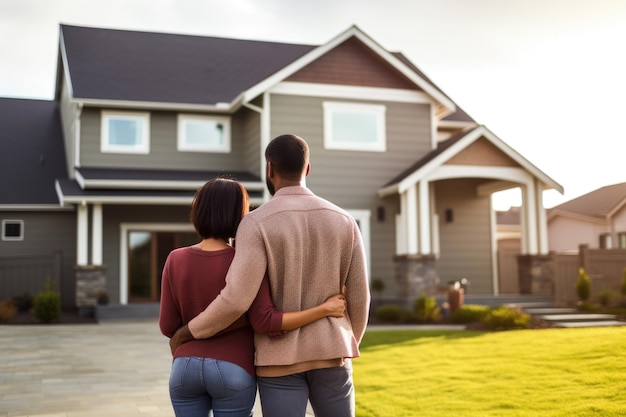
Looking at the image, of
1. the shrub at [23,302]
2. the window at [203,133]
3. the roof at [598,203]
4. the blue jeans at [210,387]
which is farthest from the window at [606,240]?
the blue jeans at [210,387]

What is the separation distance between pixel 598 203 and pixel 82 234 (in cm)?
1900

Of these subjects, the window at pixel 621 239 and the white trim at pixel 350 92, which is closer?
the white trim at pixel 350 92

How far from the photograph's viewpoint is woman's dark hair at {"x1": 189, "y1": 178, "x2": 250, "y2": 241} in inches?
120

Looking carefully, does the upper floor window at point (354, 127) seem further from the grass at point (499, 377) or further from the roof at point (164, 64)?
the grass at point (499, 377)

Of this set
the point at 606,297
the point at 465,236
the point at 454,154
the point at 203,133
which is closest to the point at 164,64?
the point at 203,133

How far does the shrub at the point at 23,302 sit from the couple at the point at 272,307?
647 inches

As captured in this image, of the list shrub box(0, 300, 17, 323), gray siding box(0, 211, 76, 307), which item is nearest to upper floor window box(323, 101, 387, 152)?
gray siding box(0, 211, 76, 307)

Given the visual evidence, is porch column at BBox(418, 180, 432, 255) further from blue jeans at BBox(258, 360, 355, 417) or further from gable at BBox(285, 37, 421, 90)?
blue jeans at BBox(258, 360, 355, 417)

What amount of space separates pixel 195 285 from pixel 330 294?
21.1 inches

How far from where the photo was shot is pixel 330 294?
2969 mm

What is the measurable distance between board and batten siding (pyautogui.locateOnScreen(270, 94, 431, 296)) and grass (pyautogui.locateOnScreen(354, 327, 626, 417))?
7.74 m

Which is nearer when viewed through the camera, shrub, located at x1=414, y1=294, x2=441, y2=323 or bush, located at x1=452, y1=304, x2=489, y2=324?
bush, located at x1=452, y1=304, x2=489, y2=324

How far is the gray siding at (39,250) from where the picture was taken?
1866cm

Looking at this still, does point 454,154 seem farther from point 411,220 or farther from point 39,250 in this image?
point 39,250
